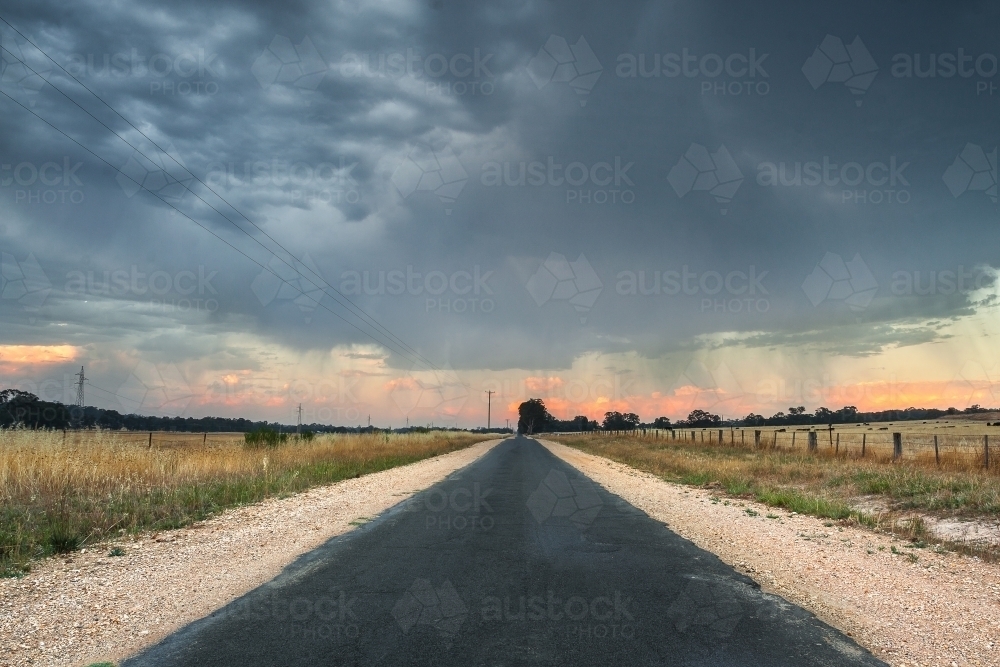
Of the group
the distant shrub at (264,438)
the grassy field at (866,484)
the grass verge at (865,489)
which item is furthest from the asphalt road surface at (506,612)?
the distant shrub at (264,438)

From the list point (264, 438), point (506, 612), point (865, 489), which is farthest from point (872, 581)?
point (264, 438)

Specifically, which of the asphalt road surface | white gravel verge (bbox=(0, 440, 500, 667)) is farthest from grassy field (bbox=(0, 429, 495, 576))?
the asphalt road surface

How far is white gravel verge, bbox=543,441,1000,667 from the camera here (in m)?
6.01

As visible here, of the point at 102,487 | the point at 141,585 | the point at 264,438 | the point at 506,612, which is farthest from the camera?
the point at 264,438

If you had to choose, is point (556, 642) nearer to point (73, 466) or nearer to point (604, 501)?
point (604, 501)

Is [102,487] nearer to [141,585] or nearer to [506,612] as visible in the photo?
[141,585]

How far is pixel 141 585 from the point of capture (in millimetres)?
7797

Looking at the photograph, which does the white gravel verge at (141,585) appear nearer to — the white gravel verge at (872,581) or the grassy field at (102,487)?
the grassy field at (102,487)

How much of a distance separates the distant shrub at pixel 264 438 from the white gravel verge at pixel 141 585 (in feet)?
76.9

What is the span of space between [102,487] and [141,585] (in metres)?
8.08

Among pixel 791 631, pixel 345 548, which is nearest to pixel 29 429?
pixel 345 548

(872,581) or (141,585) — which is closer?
(141,585)

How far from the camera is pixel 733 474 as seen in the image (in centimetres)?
2411

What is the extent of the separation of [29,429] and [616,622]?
Answer: 18.3 meters
